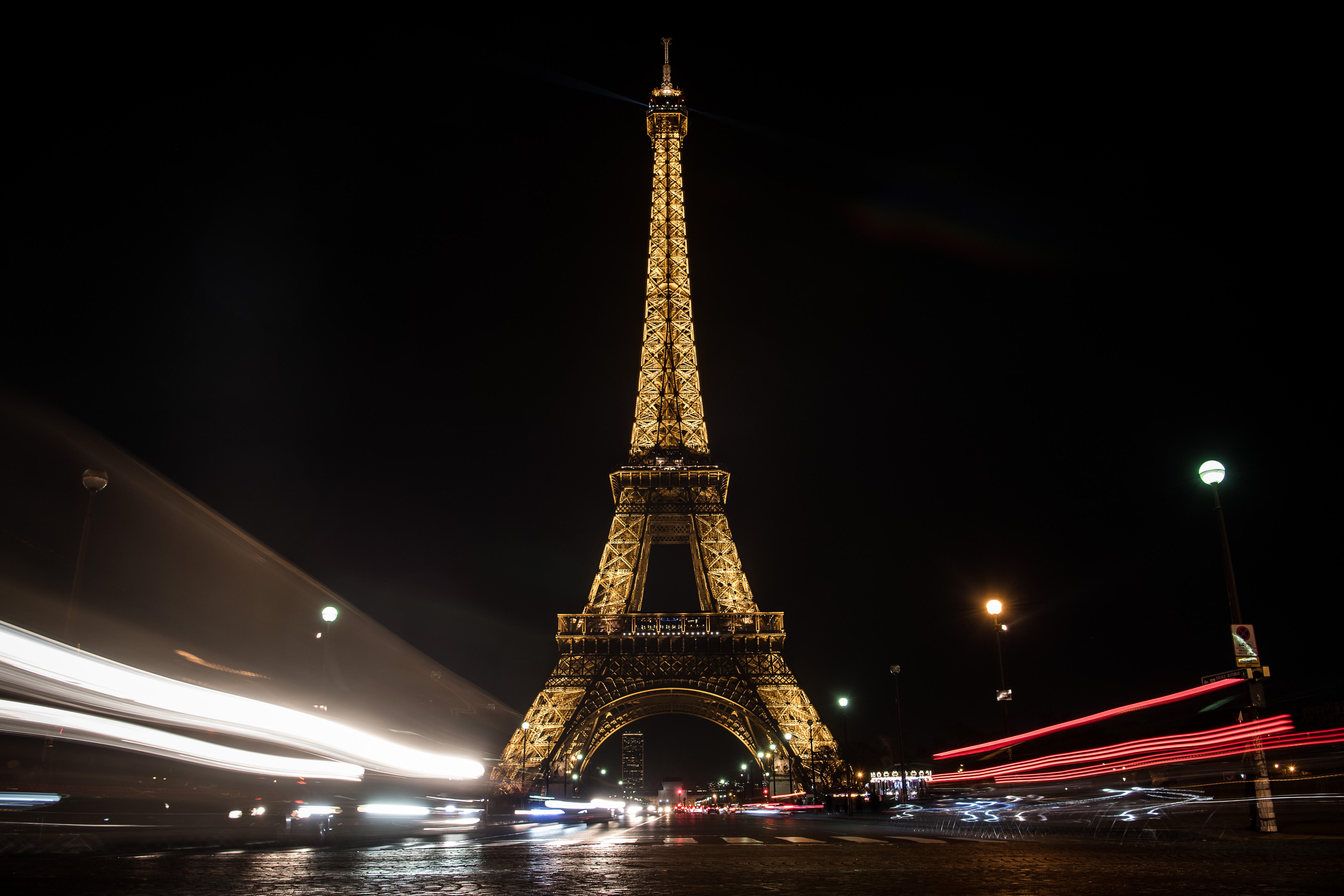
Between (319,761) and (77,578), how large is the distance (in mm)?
7454

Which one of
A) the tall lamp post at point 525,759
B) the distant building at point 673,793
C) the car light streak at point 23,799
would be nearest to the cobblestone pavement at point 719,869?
the car light streak at point 23,799

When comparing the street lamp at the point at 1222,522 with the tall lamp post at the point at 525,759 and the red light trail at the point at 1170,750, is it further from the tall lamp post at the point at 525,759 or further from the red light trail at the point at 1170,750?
the tall lamp post at the point at 525,759

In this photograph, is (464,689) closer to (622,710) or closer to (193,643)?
(622,710)

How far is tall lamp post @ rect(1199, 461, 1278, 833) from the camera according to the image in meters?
14.6

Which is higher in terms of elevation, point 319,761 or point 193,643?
point 193,643

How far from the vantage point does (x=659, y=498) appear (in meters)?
52.7

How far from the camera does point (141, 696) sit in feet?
45.5

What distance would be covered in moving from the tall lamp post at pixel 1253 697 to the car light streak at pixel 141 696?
17.5m

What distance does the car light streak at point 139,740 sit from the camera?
1142cm

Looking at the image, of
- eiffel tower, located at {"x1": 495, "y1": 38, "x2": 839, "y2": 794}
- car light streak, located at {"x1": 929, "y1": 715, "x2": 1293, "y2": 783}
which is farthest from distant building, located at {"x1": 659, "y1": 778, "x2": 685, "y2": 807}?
car light streak, located at {"x1": 929, "y1": 715, "x2": 1293, "y2": 783}

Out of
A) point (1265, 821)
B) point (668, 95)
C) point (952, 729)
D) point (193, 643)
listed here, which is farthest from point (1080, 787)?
point (952, 729)

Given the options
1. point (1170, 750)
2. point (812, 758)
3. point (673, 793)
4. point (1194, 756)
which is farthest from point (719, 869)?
point (673, 793)

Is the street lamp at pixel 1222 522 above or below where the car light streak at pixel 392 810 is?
above

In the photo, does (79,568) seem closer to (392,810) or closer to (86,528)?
(86,528)
